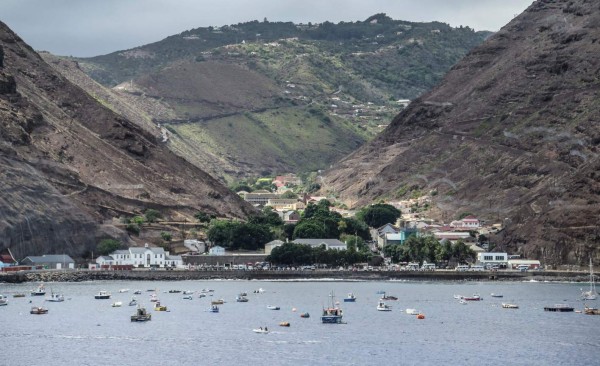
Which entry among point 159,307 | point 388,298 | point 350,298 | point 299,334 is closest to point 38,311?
point 159,307

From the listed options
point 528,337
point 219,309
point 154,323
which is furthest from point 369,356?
point 219,309

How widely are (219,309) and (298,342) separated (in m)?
35.6

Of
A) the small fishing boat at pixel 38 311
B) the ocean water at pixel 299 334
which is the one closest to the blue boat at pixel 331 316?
the ocean water at pixel 299 334

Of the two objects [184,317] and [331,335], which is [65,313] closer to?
[184,317]

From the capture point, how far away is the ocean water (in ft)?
416

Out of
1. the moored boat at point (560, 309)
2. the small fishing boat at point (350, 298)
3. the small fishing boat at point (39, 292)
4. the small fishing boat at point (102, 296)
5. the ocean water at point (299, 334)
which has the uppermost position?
the small fishing boat at point (39, 292)

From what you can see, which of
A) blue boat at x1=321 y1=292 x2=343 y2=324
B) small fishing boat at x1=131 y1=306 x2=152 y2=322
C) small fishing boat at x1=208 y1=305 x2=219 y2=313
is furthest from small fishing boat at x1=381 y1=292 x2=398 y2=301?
small fishing boat at x1=131 y1=306 x2=152 y2=322

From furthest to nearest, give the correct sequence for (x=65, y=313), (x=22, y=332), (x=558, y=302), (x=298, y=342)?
(x=558, y=302)
(x=65, y=313)
(x=22, y=332)
(x=298, y=342)

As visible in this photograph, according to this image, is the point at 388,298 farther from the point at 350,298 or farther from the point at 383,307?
the point at 383,307

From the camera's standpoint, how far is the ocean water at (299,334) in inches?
4990

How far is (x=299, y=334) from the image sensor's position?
14312cm

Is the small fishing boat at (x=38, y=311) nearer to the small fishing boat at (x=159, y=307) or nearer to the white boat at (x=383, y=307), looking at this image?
the small fishing boat at (x=159, y=307)

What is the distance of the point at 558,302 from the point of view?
179750 mm

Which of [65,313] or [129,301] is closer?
[65,313]
